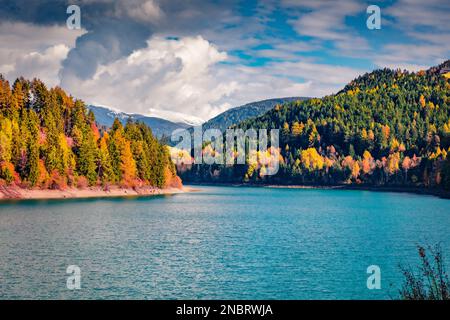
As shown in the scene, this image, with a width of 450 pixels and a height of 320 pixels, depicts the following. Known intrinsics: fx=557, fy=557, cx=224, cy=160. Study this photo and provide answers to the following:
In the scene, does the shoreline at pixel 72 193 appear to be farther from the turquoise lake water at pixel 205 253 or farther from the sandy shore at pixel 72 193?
the turquoise lake water at pixel 205 253

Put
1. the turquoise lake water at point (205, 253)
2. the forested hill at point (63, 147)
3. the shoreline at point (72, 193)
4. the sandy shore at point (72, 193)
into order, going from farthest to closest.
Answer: the forested hill at point (63, 147) < the sandy shore at point (72, 193) < the shoreline at point (72, 193) < the turquoise lake water at point (205, 253)

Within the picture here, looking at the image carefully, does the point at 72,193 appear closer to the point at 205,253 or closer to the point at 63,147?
the point at 63,147

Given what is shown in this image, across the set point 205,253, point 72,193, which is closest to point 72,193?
point 72,193

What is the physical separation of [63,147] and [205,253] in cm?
10337

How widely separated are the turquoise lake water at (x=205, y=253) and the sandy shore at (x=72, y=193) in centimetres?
3019

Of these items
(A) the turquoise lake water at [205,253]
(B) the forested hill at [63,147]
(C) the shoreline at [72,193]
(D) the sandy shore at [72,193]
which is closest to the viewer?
(A) the turquoise lake water at [205,253]

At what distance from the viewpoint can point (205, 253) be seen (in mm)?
61625

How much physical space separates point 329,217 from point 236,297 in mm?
70879

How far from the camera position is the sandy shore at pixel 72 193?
138 metres

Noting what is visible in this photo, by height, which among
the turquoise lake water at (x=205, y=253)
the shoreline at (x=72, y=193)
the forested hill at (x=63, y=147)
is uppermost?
the forested hill at (x=63, y=147)

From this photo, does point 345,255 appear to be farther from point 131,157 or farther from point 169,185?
point 169,185

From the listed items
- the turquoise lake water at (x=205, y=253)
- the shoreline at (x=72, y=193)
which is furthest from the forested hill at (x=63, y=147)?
the turquoise lake water at (x=205, y=253)

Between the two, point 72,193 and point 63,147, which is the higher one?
point 63,147
